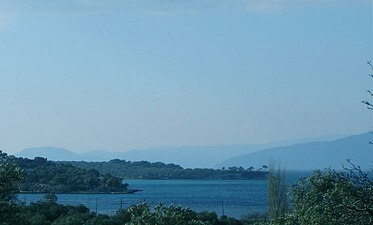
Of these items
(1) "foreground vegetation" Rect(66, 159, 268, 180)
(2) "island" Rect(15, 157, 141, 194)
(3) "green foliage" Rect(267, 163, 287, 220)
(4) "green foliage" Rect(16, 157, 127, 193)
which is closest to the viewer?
(3) "green foliage" Rect(267, 163, 287, 220)

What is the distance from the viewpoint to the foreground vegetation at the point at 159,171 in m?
152

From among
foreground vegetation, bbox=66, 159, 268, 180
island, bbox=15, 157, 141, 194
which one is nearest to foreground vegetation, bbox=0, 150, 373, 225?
island, bbox=15, 157, 141, 194

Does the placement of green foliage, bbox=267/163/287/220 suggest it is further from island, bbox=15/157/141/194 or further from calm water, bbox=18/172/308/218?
calm water, bbox=18/172/308/218

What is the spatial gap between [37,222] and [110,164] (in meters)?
115

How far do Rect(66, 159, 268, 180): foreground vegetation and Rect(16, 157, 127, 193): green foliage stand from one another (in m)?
29.7

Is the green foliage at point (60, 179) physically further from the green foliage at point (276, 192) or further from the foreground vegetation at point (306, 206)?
the foreground vegetation at point (306, 206)

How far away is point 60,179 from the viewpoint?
95000 millimetres

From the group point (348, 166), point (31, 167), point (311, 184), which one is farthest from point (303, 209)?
point (31, 167)

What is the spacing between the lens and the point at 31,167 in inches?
3374

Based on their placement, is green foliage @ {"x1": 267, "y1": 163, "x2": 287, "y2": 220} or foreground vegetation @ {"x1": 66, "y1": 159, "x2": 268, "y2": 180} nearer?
green foliage @ {"x1": 267, "y1": 163, "x2": 287, "y2": 220}

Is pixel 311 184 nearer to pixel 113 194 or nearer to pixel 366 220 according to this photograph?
pixel 366 220

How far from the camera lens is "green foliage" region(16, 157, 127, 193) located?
82.7m

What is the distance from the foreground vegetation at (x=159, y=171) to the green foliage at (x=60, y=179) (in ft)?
97.4

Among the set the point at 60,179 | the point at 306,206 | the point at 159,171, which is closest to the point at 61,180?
the point at 60,179
